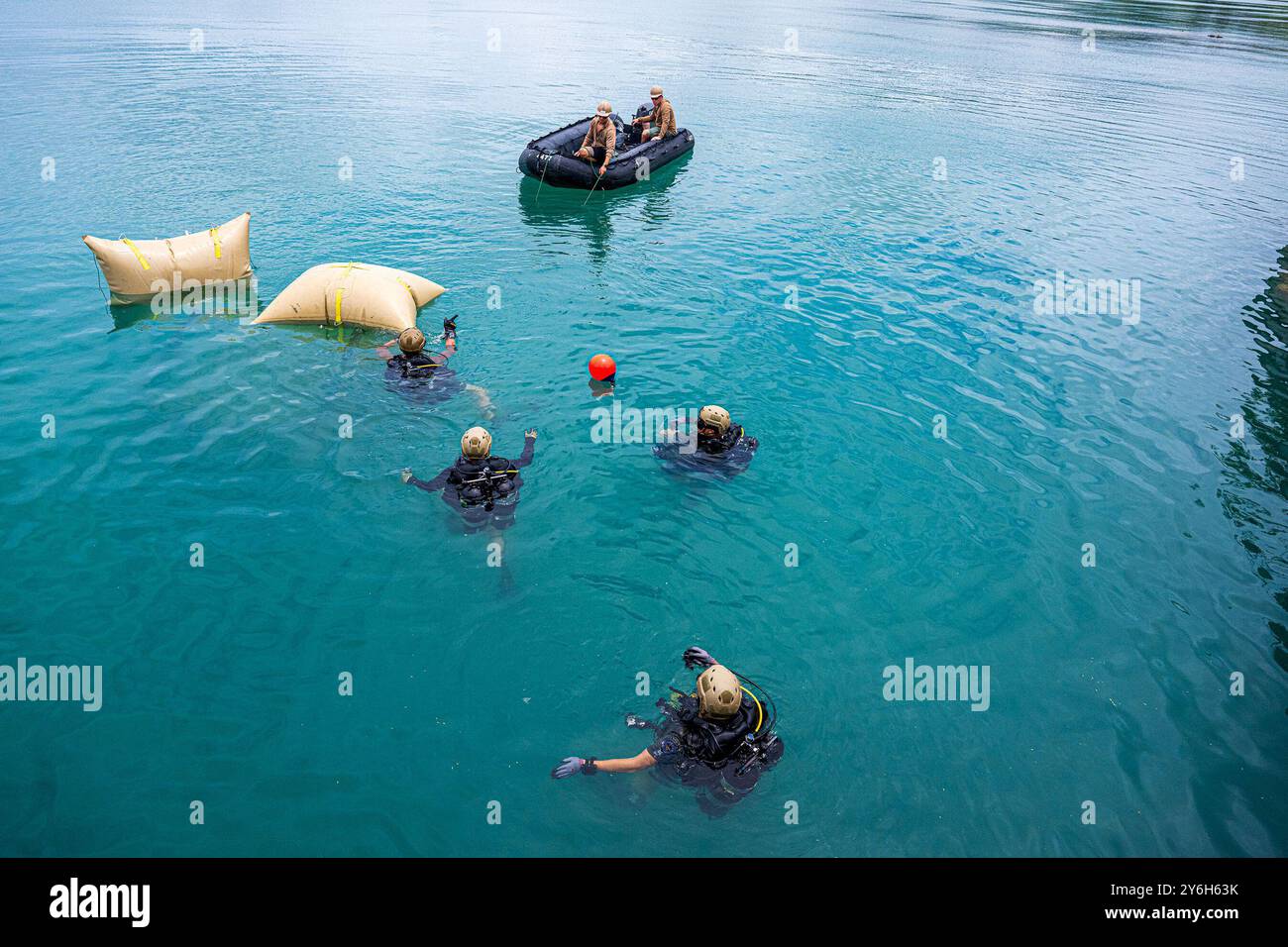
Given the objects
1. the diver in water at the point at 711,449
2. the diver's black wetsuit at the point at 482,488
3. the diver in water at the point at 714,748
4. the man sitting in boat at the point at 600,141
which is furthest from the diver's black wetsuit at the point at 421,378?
the man sitting in boat at the point at 600,141

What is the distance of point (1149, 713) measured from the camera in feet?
25.8

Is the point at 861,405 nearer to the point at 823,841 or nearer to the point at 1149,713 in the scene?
the point at 1149,713

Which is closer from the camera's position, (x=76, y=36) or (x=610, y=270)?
(x=610, y=270)

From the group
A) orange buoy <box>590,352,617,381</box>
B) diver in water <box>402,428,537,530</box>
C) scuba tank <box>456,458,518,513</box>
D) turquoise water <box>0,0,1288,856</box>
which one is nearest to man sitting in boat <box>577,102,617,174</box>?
turquoise water <box>0,0,1288,856</box>

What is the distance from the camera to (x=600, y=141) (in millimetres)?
22812

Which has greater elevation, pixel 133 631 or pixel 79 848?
pixel 133 631

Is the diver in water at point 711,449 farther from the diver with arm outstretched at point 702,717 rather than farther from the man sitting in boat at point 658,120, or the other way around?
the man sitting in boat at point 658,120

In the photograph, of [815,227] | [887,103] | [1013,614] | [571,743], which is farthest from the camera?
[887,103]

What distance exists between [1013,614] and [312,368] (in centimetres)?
1130

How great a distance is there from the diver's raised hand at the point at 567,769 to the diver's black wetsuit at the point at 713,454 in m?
4.83

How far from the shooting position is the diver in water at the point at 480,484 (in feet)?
30.9

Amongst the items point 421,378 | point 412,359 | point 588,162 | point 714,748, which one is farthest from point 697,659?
point 588,162

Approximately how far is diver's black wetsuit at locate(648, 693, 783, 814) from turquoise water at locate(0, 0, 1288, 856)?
29cm

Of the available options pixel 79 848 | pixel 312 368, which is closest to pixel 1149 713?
pixel 79 848
